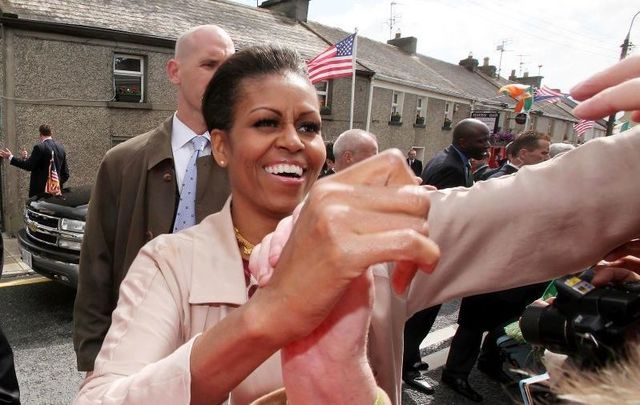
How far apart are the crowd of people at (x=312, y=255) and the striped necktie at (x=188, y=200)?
56 centimetres

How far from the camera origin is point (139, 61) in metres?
11.7

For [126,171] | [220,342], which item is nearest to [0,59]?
[126,171]

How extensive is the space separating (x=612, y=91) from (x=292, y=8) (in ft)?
67.6

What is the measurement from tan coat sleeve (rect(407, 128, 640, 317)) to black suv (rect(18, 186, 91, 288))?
514 centimetres

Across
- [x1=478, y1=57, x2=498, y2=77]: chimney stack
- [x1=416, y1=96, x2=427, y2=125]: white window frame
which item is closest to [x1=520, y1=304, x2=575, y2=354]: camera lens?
[x1=416, y1=96, x2=427, y2=125]: white window frame

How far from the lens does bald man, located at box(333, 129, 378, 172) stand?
4.20 metres

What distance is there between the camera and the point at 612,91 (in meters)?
0.76

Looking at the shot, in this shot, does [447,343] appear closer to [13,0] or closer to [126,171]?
[126,171]

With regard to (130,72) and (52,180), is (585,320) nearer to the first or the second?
(52,180)

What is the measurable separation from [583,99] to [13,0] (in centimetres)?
1241

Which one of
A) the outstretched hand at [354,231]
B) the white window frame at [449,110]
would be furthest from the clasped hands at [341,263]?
the white window frame at [449,110]

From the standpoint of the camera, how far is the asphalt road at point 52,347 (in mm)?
3627

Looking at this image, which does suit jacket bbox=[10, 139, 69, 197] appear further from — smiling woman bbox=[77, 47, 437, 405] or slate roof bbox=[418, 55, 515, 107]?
slate roof bbox=[418, 55, 515, 107]

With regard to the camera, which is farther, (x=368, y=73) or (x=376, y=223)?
(x=368, y=73)
